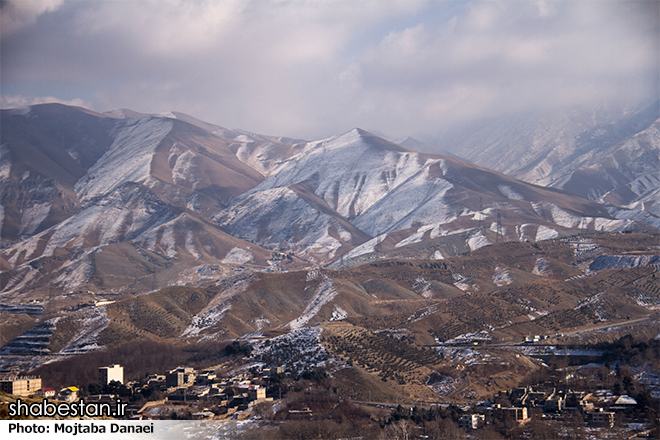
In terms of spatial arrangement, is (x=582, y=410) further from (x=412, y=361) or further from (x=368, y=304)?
(x=368, y=304)

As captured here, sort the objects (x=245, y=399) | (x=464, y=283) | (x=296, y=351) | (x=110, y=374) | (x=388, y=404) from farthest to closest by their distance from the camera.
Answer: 1. (x=464, y=283)
2. (x=296, y=351)
3. (x=110, y=374)
4. (x=245, y=399)
5. (x=388, y=404)

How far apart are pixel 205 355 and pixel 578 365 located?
4789 cm

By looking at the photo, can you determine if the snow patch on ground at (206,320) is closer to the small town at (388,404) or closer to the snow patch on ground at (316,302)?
the snow patch on ground at (316,302)

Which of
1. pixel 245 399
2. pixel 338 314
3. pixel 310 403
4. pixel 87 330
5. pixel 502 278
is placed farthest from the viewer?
pixel 502 278

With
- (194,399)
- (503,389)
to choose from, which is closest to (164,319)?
(194,399)

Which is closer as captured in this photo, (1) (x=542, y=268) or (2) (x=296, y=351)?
(2) (x=296, y=351)

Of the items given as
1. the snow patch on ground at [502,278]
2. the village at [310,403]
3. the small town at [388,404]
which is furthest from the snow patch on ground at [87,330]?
the snow patch on ground at [502,278]

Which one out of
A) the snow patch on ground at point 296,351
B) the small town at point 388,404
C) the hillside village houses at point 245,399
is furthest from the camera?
the snow patch on ground at point 296,351

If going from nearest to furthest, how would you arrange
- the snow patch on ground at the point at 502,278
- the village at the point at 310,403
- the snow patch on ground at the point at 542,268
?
the village at the point at 310,403
the snow patch on ground at the point at 502,278
the snow patch on ground at the point at 542,268

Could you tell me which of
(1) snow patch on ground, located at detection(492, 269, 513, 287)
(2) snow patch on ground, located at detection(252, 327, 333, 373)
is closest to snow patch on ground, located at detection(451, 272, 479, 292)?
(1) snow patch on ground, located at detection(492, 269, 513, 287)

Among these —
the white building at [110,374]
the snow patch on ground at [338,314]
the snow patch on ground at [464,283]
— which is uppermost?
the snow patch on ground at [464,283]

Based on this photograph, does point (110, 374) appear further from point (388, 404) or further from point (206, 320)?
point (206, 320)

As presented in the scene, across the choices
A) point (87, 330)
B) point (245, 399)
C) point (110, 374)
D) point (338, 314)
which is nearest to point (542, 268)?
point (338, 314)

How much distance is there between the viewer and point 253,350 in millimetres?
112875
